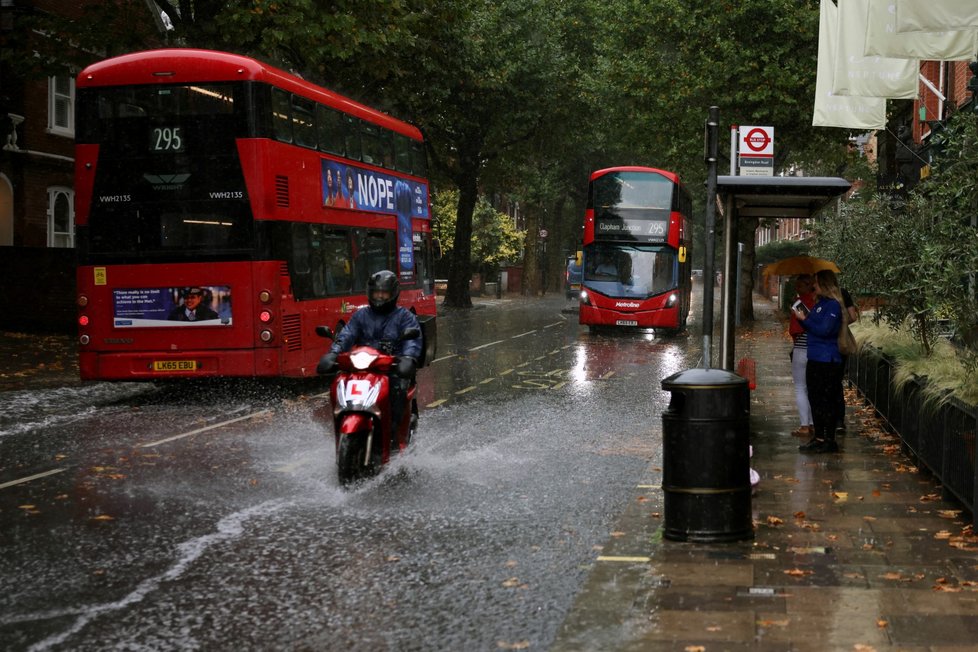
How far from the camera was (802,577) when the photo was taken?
19.8 ft

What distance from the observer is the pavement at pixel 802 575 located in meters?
5.05

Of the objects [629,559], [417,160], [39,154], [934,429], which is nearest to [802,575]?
A: [629,559]

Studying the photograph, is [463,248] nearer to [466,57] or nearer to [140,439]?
[466,57]

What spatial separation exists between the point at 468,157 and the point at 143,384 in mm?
26319

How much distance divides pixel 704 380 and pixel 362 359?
2.90 m

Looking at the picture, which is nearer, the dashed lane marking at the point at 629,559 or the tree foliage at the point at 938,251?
the dashed lane marking at the point at 629,559

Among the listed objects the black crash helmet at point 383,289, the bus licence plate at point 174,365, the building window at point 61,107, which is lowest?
the bus licence plate at point 174,365

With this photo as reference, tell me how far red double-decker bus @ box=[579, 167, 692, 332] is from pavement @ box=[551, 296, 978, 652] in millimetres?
19709

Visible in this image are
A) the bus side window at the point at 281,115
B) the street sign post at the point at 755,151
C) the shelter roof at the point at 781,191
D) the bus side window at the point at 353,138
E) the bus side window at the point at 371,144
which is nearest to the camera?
the shelter roof at the point at 781,191

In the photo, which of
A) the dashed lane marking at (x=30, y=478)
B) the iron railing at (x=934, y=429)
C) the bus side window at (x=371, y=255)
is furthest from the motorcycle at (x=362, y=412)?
the bus side window at (x=371, y=255)

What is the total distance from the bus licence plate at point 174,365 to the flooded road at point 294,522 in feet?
1.58

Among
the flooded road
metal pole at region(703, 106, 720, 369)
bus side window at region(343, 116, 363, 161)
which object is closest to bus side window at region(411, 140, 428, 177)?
bus side window at region(343, 116, 363, 161)

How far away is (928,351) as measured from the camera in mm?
11398

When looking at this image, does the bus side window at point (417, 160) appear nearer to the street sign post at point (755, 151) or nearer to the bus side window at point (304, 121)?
the bus side window at point (304, 121)
